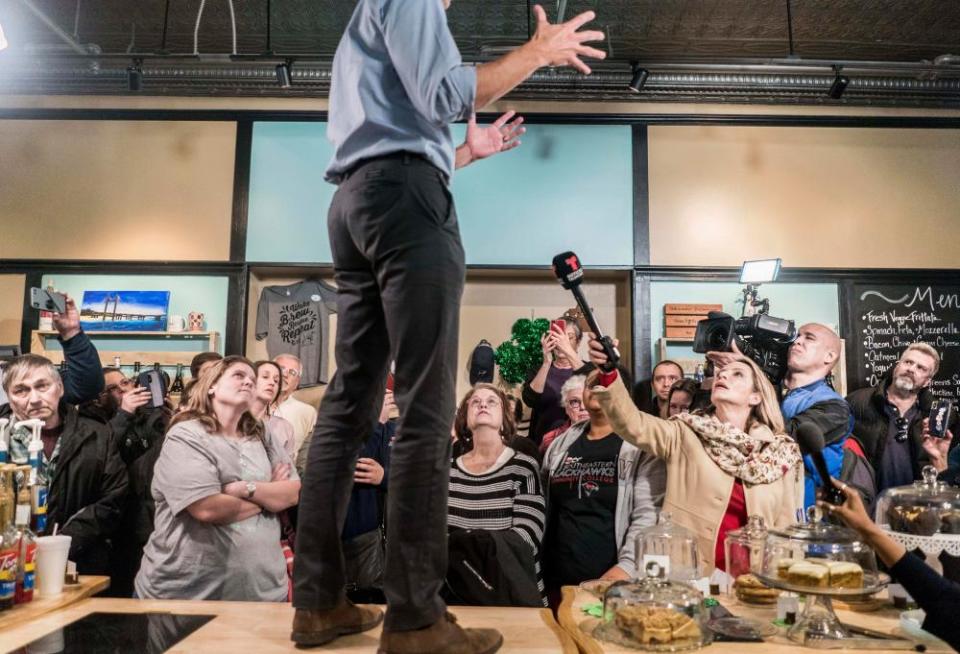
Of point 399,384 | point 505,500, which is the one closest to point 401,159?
point 399,384

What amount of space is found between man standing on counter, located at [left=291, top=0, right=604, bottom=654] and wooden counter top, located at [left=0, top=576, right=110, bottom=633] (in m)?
0.63

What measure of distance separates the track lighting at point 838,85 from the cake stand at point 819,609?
168 inches

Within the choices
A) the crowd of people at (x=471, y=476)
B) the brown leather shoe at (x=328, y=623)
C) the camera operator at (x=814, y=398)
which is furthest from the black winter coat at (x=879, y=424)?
the brown leather shoe at (x=328, y=623)

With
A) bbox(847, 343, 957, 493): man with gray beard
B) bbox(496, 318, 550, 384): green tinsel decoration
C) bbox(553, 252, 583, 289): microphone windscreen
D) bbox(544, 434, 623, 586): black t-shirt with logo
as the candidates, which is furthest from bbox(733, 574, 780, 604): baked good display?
bbox(496, 318, 550, 384): green tinsel decoration

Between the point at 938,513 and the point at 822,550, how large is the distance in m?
0.36

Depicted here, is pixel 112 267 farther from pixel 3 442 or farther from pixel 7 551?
pixel 7 551

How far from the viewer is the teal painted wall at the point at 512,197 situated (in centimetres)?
544

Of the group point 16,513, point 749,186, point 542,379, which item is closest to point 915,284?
point 749,186

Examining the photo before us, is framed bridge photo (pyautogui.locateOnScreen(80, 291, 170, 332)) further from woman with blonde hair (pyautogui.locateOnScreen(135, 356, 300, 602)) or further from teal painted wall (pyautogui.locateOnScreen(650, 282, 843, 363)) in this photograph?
teal painted wall (pyautogui.locateOnScreen(650, 282, 843, 363))

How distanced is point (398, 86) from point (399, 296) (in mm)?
421

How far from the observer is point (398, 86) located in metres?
1.40

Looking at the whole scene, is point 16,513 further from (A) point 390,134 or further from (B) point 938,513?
(B) point 938,513

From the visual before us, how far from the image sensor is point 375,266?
1.35 m

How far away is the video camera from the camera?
122 inches
